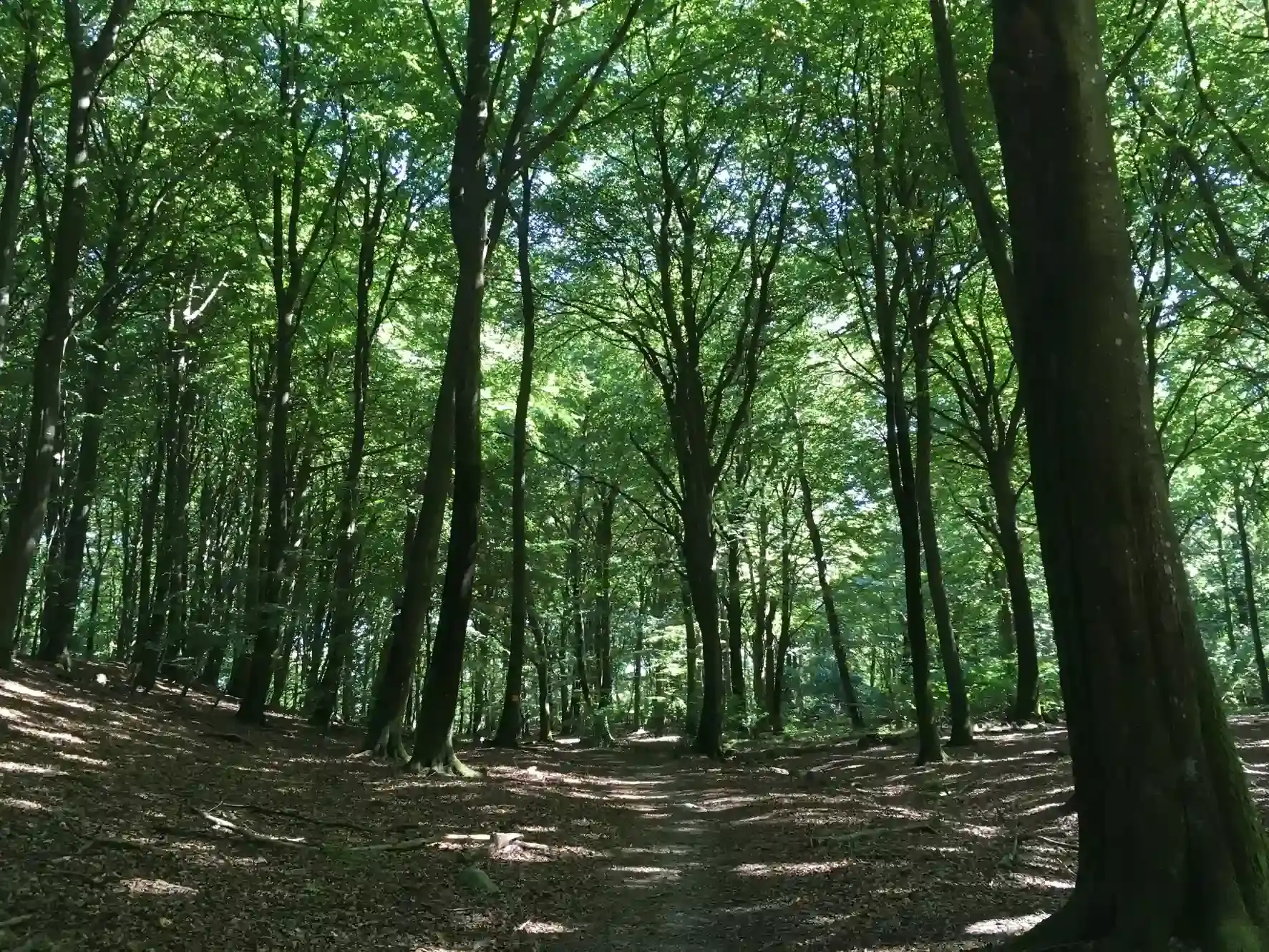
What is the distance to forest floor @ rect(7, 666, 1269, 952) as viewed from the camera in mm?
5797

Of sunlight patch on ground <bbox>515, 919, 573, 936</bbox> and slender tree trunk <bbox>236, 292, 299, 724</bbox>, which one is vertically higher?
slender tree trunk <bbox>236, 292, 299, 724</bbox>

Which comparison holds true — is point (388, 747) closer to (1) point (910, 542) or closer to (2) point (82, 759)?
(2) point (82, 759)

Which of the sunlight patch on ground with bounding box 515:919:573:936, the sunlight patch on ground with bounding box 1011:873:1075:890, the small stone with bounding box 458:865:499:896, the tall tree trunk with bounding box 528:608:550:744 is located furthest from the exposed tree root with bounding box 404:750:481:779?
the tall tree trunk with bounding box 528:608:550:744

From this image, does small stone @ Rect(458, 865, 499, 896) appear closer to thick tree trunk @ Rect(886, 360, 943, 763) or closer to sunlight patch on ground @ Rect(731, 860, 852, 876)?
sunlight patch on ground @ Rect(731, 860, 852, 876)

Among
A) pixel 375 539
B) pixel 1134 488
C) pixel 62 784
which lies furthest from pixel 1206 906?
pixel 375 539

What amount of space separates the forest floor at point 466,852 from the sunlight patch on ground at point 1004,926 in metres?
0.03

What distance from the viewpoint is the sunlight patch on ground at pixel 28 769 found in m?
8.14

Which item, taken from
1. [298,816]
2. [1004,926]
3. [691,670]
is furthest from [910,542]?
[691,670]

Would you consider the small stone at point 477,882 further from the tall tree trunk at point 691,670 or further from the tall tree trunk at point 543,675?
the tall tree trunk at point 691,670

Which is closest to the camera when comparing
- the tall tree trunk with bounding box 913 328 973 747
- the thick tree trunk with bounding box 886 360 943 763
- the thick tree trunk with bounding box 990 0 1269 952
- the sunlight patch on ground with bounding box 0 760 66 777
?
the thick tree trunk with bounding box 990 0 1269 952

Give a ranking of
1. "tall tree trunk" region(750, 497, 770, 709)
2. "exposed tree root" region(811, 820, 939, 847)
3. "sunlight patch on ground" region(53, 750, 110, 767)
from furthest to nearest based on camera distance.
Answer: "tall tree trunk" region(750, 497, 770, 709), "sunlight patch on ground" region(53, 750, 110, 767), "exposed tree root" region(811, 820, 939, 847)

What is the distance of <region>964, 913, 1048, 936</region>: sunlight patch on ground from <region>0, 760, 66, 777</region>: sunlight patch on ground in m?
7.92

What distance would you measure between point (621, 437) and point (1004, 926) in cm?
2233

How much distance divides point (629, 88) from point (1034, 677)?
14.6 meters
